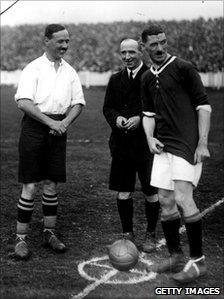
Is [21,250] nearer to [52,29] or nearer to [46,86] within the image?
[46,86]

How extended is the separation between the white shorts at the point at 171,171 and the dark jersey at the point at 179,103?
7 cm

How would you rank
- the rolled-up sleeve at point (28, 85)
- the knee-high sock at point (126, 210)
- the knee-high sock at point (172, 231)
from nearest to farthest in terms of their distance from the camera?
the knee-high sock at point (172, 231), the rolled-up sleeve at point (28, 85), the knee-high sock at point (126, 210)

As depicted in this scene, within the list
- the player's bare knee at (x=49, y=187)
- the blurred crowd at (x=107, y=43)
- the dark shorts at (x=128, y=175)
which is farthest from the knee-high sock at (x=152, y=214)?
the blurred crowd at (x=107, y=43)

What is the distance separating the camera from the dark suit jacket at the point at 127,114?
275 inches

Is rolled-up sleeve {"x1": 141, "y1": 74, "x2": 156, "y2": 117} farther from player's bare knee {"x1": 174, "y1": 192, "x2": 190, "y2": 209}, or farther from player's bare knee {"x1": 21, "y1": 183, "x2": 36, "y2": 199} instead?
player's bare knee {"x1": 21, "y1": 183, "x2": 36, "y2": 199}

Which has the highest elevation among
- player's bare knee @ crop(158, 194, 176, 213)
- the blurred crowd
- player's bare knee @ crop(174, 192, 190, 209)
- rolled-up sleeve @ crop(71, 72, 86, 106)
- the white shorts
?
rolled-up sleeve @ crop(71, 72, 86, 106)

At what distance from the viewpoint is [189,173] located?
232 inches

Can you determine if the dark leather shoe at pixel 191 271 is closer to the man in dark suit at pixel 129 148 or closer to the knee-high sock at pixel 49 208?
the man in dark suit at pixel 129 148

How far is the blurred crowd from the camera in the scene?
1560 inches

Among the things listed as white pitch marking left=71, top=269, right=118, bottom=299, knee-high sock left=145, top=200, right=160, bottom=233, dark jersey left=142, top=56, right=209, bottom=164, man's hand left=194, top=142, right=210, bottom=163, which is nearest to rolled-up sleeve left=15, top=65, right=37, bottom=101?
dark jersey left=142, top=56, right=209, bottom=164

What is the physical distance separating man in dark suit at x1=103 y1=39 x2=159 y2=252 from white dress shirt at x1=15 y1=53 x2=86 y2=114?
1.83 feet

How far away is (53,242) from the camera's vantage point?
692 centimetres

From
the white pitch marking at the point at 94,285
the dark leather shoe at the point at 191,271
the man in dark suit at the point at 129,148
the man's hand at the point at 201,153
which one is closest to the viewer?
the white pitch marking at the point at 94,285

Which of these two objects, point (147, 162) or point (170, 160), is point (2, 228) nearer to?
point (147, 162)
